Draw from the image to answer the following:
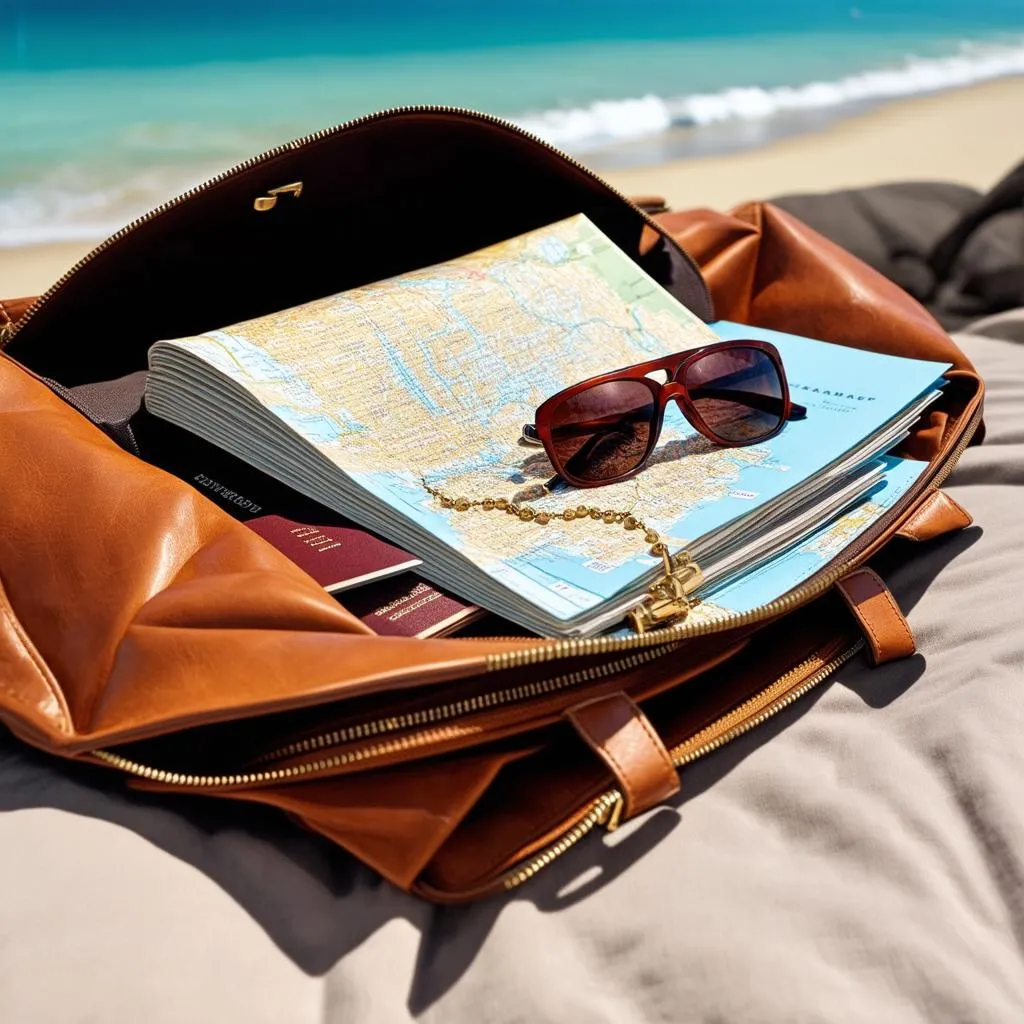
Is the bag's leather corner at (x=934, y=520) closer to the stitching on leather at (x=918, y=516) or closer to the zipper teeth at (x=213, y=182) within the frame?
the stitching on leather at (x=918, y=516)

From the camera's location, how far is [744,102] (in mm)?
5094

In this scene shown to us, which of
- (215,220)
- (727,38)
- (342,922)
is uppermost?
(215,220)

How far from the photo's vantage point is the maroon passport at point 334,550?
29.0 inches

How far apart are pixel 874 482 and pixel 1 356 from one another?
0.70 m

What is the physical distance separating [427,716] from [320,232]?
58 centimetres

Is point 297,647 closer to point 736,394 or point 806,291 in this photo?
point 736,394

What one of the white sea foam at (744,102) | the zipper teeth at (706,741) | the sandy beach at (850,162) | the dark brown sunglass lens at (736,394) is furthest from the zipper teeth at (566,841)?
the white sea foam at (744,102)

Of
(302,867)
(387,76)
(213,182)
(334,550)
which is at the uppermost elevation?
(213,182)

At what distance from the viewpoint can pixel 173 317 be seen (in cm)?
104

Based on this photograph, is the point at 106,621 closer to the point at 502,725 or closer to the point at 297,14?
the point at 502,725

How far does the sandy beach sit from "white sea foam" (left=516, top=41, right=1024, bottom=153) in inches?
16.5

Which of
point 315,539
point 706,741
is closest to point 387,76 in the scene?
point 315,539

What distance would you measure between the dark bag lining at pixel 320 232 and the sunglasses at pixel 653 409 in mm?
283

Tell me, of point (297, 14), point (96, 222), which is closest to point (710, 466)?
point (96, 222)
